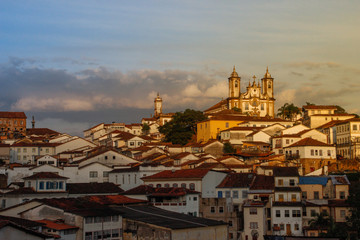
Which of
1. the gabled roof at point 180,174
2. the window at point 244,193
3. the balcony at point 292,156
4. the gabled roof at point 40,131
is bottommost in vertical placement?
the window at point 244,193

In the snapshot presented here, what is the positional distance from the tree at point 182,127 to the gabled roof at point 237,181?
150ft

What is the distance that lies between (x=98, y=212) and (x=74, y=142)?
2132 inches

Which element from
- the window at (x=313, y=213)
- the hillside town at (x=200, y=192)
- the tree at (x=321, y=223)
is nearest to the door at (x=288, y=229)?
the hillside town at (x=200, y=192)

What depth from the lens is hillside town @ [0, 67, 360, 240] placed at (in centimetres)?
4688

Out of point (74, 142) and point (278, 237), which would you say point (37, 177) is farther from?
point (74, 142)

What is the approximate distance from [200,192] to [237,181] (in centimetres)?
426

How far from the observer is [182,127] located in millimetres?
110750

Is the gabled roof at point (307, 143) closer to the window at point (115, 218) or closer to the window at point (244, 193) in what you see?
the window at point (244, 193)

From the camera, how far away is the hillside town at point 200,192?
46.9 m

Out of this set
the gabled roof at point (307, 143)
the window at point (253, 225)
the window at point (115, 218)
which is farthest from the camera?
the gabled roof at point (307, 143)

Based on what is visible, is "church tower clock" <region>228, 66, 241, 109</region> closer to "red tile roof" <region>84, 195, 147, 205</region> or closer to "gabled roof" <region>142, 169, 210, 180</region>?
"gabled roof" <region>142, 169, 210, 180</region>

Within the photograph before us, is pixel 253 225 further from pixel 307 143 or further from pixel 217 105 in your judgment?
pixel 217 105

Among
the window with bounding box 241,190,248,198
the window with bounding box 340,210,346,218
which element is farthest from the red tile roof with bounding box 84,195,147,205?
the window with bounding box 340,210,346,218

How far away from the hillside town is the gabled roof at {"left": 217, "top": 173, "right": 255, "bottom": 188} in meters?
0.11
